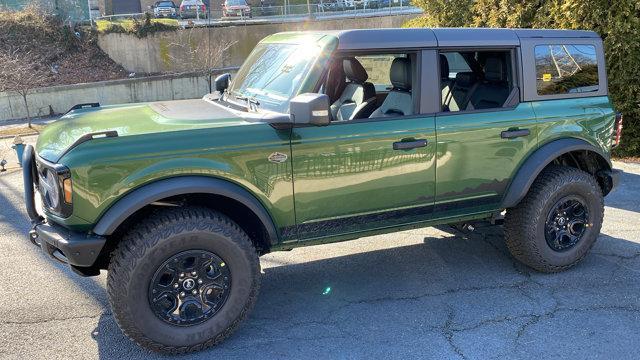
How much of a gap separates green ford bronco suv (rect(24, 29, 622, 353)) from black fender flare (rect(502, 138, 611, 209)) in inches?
0.4

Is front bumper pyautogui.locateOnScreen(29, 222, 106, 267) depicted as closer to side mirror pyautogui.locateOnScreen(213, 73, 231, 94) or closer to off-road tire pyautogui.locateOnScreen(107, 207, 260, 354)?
off-road tire pyautogui.locateOnScreen(107, 207, 260, 354)

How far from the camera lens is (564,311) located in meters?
3.80

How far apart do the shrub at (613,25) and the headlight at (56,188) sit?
7.51 metres

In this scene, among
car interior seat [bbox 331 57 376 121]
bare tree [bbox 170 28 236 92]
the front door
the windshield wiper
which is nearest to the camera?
the front door

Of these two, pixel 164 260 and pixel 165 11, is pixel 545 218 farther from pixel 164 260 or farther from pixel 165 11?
pixel 165 11

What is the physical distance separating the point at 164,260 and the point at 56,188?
0.73m

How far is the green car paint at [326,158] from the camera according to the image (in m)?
3.04

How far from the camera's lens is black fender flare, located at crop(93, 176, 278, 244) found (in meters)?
3.00

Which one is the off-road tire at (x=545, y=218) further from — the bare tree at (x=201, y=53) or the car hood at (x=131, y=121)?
the bare tree at (x=201, y=53)

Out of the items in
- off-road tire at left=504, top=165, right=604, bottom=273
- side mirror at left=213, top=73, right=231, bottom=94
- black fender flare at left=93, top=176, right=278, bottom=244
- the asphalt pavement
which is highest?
side mirror at left=213, top=73, right=231, bottom=94

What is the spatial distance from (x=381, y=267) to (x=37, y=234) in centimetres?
266

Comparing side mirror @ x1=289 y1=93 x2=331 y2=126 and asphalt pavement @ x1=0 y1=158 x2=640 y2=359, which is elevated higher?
side mirror @ x1=289 y1=93 x2=331 y2=126

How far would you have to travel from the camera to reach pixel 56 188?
9.91ft

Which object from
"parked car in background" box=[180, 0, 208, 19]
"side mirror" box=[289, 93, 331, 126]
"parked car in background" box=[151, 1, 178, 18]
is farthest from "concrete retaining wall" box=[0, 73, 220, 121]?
"side mirror" box=[289, 93, 331, 126]
